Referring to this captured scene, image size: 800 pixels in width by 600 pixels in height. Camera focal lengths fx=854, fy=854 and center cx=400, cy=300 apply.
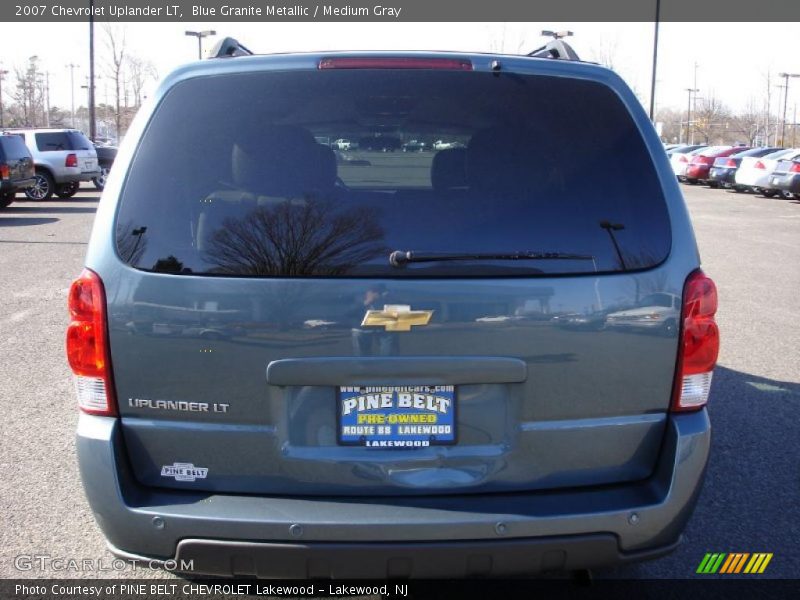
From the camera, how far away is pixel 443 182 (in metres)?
2.84

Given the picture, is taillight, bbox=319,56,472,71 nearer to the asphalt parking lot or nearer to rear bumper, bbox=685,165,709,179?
the asphalt parking lot

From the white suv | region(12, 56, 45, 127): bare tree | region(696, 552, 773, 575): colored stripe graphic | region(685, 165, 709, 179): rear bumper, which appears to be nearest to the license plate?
region(696, 552, 773, 575): colored stripe graphic

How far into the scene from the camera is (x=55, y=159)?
24.1 meters

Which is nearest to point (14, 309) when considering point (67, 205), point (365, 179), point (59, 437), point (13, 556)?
point (59, 437)

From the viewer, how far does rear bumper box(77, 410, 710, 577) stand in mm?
2646

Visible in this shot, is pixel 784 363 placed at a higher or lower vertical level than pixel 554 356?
lower

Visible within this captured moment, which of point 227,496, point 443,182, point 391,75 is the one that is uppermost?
point 391,75

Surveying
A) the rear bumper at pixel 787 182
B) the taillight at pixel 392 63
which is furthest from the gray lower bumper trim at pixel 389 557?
the rear bumper at pixel 787 182

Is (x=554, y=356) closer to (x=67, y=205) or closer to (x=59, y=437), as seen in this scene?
(x=59, y=437)

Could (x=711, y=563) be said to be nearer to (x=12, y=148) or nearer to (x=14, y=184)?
(x=14, y=184)

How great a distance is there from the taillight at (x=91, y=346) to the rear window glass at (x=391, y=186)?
0.58ft

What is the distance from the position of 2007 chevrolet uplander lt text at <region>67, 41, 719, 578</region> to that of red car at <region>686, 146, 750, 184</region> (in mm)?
35255

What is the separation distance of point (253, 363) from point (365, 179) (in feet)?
2.76

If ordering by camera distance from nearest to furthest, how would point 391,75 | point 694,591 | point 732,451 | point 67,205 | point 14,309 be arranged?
point 391,75 < point 694,591 < point 732,451 < point 14,309 < point 67,205
